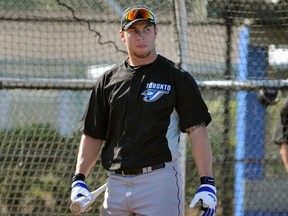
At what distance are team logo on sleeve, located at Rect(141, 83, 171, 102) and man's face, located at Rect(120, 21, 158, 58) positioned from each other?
0.21 metres

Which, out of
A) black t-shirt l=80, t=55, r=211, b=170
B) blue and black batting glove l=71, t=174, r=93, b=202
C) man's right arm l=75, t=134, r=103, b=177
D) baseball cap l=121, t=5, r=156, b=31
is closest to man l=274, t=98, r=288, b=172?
black t-shirt l=80, t=55, r=211, b=170

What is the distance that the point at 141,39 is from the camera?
4.40m

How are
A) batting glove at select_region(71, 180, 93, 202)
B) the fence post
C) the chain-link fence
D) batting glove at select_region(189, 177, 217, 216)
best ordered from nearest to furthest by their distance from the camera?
batting glove at select_region(189, 177, 217, 216) < batting glove at select_region(71, 180, 93, 202) < the chain-link fence < the fence post

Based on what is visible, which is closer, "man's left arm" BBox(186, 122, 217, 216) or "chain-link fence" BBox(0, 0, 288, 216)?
"man's left arm" BBox(186, 122, 217, 216)

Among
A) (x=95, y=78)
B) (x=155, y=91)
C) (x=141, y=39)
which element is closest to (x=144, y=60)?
(x=141, y=39)

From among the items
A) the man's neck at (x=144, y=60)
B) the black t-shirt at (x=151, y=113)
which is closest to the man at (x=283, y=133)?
the black t-shirt at (x=151, y=113)

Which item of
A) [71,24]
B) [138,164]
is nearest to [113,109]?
[138,164]

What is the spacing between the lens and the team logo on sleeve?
170 inches

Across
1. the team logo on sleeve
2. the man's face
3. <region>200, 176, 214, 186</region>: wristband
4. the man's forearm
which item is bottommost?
<region>200, 176, 214, 186</region>: wristband

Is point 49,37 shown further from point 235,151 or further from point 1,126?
point 235,151

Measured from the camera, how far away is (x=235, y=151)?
7070 millimetres

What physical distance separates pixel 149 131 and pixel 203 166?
1.23ft

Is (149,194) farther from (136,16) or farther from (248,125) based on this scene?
(248,125)

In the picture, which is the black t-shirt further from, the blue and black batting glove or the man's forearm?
the blue and black batting glove
